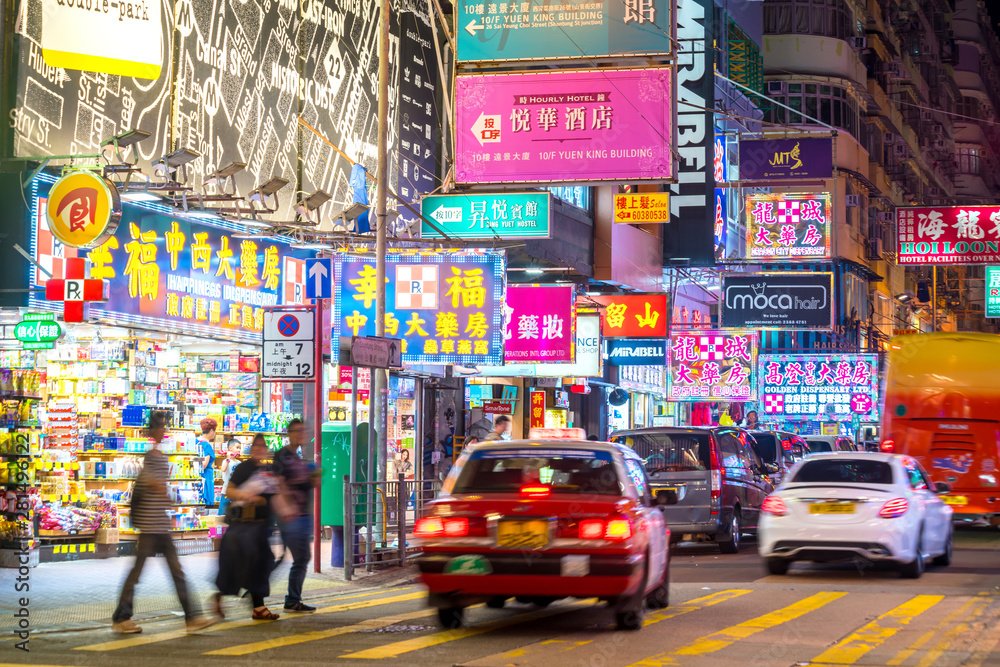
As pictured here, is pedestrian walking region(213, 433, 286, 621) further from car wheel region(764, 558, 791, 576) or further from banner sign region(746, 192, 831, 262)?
banner sign region(746, 192, 831, 262)

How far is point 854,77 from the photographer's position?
213 ft

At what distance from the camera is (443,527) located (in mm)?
12727

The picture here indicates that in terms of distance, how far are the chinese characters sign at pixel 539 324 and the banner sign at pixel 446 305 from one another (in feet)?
14.9

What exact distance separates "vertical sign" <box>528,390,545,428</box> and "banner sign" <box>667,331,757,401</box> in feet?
25.9

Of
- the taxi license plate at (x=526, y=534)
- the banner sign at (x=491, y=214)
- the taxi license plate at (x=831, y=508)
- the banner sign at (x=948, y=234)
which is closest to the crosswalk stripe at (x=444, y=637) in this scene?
the taxi license plate at (x=526, y=534)

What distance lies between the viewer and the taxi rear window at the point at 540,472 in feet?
43.3

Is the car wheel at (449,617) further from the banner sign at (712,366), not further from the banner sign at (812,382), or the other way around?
the banner sign at (812,382)

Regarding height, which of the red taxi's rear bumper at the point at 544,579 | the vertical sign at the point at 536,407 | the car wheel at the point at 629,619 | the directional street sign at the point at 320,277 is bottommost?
the car wheel at the point at 629,619

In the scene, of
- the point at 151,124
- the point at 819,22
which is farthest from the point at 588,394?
the point at 819,22

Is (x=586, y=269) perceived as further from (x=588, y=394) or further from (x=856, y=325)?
(x=856, y=325)

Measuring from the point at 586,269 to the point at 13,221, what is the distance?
786 inches

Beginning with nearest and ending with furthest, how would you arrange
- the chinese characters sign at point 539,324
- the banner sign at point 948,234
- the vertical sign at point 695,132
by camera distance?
the chinese characters sign at point 539,324 < the banner sign at point 948,234 < the vertical sign at point 695,132

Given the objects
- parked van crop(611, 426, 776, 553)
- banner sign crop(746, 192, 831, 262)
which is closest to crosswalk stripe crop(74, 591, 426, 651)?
parked van crop(611, 426, 776, 553)

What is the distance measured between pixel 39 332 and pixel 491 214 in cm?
854
